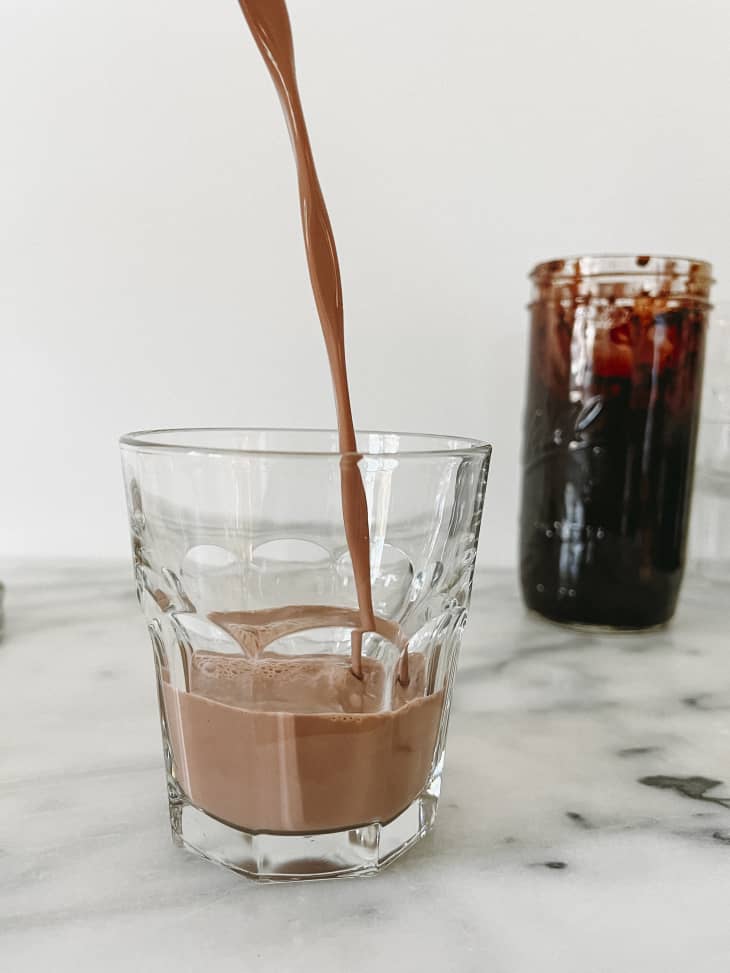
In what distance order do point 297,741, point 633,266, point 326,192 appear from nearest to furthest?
point 297,741 < point 633,266 < point 326,192

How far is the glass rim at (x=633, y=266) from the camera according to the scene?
2.79 feet

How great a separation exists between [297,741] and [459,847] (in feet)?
0.39

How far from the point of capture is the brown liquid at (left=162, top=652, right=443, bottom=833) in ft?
1.42

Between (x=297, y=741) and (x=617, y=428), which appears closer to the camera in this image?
(x=297, y=741)

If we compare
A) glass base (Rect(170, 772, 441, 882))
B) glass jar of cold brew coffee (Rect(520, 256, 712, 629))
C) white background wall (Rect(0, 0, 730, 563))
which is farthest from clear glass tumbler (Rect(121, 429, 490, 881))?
white background wall (Rect(0, 0, 730, 563))

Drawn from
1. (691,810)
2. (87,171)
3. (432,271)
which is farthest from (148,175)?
(691,810)

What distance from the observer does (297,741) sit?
1.41 ft

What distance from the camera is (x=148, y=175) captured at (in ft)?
3.53

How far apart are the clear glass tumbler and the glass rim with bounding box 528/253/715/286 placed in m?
0.45

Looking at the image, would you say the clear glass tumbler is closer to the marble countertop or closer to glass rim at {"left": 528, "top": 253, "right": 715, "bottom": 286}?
the marble countertop

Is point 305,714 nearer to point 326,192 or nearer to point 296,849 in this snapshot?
point 296,849

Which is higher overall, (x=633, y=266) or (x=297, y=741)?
(x=633, y=266)

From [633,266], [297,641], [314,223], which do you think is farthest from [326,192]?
[297,641]

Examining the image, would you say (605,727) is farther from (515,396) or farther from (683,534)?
(515,396)
